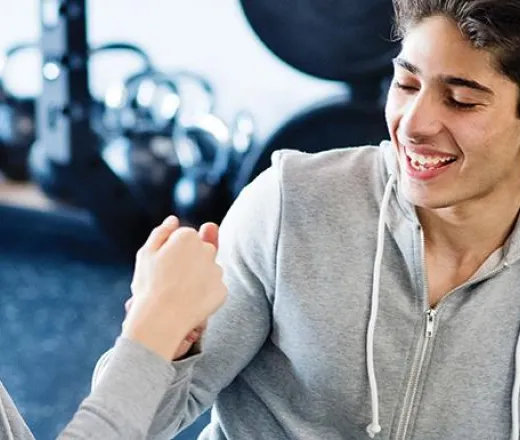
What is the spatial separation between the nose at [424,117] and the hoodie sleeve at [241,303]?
0.18m

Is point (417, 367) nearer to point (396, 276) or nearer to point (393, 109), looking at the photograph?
point (396, 276)

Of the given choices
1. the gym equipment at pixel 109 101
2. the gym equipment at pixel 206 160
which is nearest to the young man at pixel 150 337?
the gym equipment at pixel 206 160

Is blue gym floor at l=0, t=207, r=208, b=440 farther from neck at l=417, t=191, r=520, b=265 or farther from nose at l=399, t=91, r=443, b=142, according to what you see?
nose at l=399, t=91, r=443, b=142

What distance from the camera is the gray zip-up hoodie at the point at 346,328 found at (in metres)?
1.07

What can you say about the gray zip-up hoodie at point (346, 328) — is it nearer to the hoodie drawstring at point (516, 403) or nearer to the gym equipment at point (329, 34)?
the hoodie drawstring at point (516, 403)

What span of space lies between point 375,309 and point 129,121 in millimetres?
1962

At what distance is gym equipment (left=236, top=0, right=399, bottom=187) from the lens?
8.02 feet

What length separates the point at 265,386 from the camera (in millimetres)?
1140

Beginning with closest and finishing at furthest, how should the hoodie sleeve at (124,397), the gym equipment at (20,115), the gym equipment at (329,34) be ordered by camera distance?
the hoodie sleeve at (124,397)
the gym equipment at (329,34)
the gym equipment at (20,115)

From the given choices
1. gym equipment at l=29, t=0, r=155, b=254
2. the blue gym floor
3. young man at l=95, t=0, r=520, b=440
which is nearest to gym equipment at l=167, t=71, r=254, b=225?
gym equipment at l=29, t=0, r=155, b=254

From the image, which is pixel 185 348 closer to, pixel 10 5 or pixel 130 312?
pixel 130 312

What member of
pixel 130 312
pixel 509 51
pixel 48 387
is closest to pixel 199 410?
pixel 130 312

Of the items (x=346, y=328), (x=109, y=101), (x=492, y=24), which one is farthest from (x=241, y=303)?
(x=109, y=101)

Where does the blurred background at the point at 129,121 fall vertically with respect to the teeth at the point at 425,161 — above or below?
below
